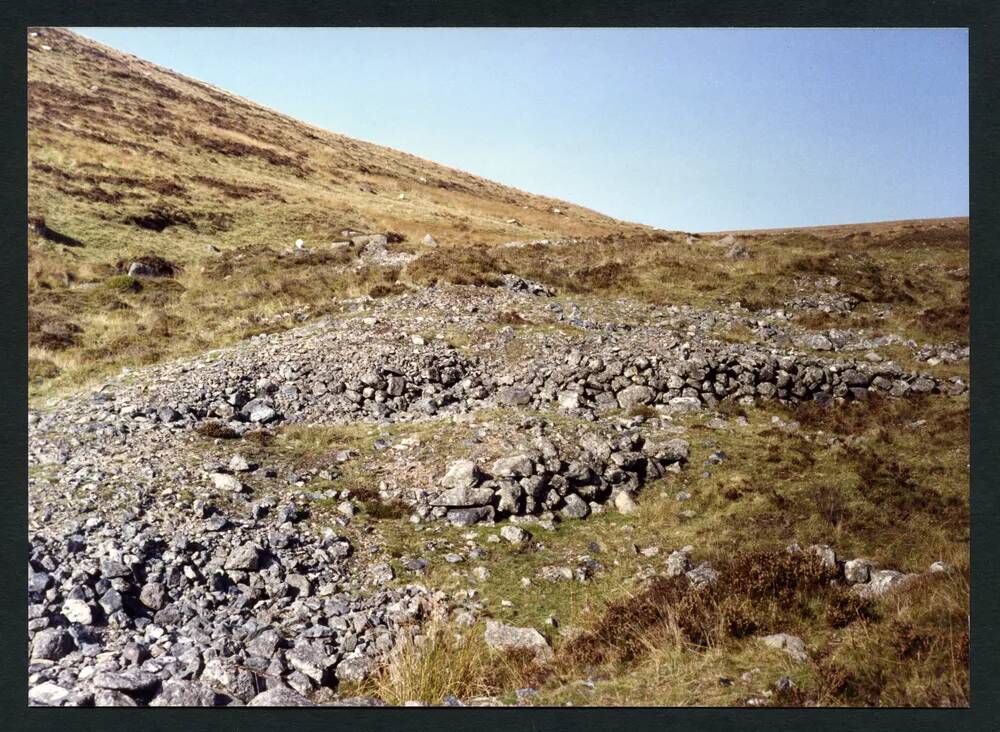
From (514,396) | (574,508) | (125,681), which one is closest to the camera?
(125,681)

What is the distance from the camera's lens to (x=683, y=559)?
8219 millimetres

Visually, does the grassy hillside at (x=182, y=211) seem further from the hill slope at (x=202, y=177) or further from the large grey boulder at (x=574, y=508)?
the large grey boulder at (x=574, y=508)

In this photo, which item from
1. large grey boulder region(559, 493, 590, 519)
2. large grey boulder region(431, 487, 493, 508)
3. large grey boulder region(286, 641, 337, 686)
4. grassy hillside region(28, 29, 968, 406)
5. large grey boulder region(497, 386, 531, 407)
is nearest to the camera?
large grey boulder region(286, 641, 337, 686)

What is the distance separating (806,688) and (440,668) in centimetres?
372

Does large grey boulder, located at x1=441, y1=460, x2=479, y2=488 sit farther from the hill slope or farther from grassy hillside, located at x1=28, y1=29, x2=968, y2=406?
the hill slope

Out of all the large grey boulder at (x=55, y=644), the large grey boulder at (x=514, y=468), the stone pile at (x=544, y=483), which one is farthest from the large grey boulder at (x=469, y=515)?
the large grey boulder at (x=55, y=644)

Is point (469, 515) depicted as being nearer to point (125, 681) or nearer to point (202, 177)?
point (125, 681)

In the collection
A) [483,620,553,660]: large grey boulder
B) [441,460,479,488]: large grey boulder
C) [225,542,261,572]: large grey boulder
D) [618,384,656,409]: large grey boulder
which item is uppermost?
[618,384,656,409]: large grey boulder

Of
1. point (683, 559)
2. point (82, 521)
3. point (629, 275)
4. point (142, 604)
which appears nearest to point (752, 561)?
point (683, 559)

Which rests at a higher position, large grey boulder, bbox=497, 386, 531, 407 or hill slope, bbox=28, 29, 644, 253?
hill slope, bbox=28, 29, 644, 253

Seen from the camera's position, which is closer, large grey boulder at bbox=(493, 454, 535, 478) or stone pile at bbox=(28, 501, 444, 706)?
stone pile at bbox=(28, 501, 444, 706)

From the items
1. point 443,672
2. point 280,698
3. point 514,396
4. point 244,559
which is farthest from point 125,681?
point 514,396

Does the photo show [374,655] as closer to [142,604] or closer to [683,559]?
[142,604]

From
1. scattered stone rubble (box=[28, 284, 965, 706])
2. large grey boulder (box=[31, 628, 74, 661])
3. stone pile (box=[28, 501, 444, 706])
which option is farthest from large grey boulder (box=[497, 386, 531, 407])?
large grey boulder (box=[31, 628, 74, 661])
